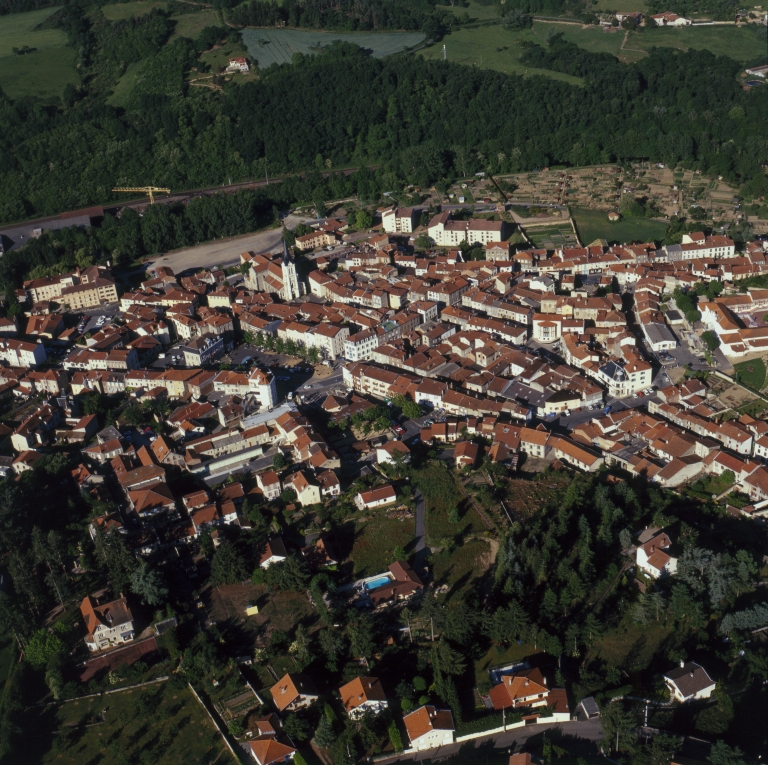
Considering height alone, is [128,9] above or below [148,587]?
above

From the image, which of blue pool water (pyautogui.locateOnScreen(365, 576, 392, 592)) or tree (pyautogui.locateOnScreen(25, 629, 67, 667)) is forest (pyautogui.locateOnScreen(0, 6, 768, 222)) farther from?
tree (pyautogui.locateOnScreen(25, 629, 67, 667))

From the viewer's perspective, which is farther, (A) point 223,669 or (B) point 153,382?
(B) point 153,382

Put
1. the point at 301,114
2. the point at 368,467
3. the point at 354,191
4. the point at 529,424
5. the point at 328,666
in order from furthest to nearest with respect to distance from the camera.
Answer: the point at 301,114
the point at 354,191
the point at 529,424
the point at 368,467
the point at 328,666

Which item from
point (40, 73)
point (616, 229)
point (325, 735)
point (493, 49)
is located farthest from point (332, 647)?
point (40, 73)

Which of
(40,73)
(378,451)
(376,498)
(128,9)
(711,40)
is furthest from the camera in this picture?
(128,9)

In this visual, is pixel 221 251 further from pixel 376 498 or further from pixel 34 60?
pixel 34 60

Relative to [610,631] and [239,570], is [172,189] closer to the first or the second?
[239,570]

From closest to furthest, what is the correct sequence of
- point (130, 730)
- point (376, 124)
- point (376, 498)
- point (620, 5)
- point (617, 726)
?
1. point (617, 726)
2. point (130, 730)
3. point (376, 498)
4. point (376, 124)
5. point (620, 5)

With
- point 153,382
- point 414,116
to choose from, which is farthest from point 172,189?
point 153,382
